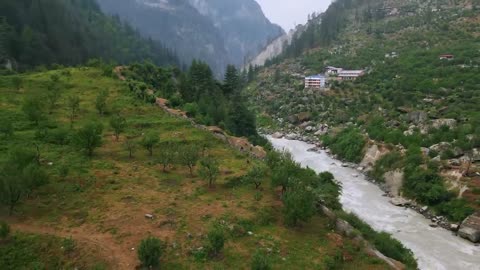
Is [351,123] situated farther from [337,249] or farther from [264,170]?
[337,249]

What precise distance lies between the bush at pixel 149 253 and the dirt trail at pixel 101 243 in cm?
91

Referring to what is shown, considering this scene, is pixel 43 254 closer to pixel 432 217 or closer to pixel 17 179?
pixel 17 179

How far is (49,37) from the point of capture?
106 meters

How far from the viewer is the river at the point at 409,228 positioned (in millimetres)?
37747

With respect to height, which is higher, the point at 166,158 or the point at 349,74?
the point at 349,74

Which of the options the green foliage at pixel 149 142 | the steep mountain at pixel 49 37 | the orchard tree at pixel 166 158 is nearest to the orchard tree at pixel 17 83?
the green foliage at pixel 149 142

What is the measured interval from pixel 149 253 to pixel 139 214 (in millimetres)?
6205

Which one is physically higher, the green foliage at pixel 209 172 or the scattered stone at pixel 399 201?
the green foliage at pixel 209 172

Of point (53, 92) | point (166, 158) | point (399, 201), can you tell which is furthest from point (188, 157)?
point (399, 201)

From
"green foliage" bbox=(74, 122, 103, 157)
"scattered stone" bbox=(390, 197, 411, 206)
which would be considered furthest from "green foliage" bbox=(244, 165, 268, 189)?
"scattered stone" bbox=(390, 197, 411, 206)

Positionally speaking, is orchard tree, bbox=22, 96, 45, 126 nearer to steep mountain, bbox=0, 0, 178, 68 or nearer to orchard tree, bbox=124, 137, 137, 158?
orchard tree, bbox=124, 137, 137, 158

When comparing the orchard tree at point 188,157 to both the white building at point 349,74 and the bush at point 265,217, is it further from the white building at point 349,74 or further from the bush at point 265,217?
the white building at point 349,74

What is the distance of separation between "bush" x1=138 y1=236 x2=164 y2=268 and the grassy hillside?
832 millimetres

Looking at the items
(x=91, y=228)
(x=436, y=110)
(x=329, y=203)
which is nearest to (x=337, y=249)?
(x=329, y=203)
